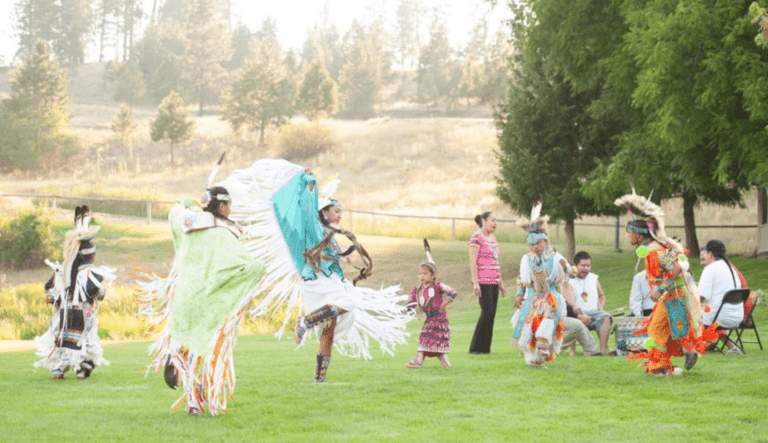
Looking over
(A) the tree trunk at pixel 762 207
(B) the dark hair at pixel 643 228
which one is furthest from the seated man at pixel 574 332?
(A) the tree trunk at pixel 762 207

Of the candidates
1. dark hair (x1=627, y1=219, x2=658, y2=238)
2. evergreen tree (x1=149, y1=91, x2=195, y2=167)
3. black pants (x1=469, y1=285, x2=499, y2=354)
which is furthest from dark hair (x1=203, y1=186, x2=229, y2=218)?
evergreen tree (x1=149, y1=91, x2=195, y2=167)

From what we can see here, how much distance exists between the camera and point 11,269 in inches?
1250

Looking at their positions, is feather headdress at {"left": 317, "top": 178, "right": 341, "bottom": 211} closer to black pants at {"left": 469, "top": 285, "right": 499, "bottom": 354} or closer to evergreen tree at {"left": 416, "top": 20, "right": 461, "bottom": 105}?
black pants at {"left": 469, "top": 285, "right": 499, "bottom": 354}

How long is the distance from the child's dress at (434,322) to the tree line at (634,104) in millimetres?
7649

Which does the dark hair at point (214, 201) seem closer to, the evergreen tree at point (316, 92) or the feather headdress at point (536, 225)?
the feather headdress at point (536, 225)

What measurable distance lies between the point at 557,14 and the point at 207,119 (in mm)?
60620

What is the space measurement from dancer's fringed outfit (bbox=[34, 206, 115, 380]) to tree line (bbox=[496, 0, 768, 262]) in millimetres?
10363

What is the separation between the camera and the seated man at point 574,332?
12.2m

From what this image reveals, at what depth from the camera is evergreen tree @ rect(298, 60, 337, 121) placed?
7275 centimetres

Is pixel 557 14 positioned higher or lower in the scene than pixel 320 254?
higher

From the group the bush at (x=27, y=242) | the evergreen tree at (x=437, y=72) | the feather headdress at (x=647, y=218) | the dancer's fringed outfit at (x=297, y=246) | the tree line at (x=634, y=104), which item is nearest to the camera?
the dancer's fringed outfit at (x=297, y=246)

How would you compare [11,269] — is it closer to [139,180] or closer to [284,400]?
[284,400]

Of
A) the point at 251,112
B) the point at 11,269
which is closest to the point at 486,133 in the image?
the point at 251,112

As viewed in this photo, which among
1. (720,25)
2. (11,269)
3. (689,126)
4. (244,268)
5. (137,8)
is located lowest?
(11,269)
